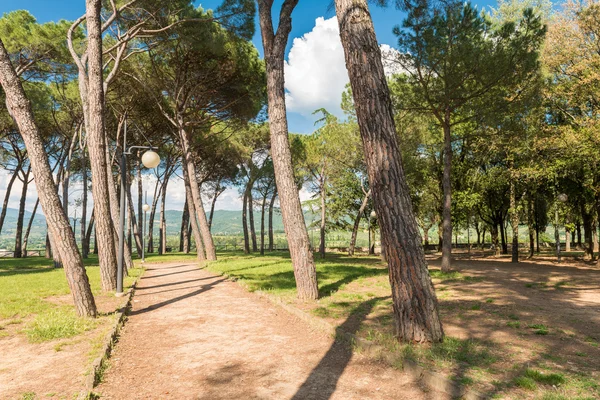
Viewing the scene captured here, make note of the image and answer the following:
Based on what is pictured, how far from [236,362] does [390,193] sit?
2.51m

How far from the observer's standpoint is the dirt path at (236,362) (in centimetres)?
314

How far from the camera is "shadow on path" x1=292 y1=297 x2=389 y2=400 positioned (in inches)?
121

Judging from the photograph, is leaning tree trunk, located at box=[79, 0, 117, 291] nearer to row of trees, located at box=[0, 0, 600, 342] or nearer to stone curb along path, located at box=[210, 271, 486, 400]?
row of trees, located at box=[0, 0, 600, 342]

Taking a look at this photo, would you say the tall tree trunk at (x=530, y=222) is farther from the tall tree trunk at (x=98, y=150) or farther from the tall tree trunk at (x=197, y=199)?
the tall tree trunk at (x=98, y=150)

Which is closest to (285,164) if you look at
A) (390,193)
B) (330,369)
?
(390,193)

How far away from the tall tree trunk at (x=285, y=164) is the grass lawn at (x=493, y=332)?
527 mm

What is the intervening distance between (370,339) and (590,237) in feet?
64.2

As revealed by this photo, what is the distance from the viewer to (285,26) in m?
7.03

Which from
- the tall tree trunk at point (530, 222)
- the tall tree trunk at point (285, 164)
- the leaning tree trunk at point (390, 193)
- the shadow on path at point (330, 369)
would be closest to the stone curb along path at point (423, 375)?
the shadow on path at point (330, 369)

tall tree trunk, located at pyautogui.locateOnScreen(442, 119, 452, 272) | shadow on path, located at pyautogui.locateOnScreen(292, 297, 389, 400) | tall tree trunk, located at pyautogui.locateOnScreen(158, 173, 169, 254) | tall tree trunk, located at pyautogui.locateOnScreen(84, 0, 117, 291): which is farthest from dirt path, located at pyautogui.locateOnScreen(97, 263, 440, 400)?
tall tree trunk, located at pyautogui.locateOnScreen(158, 173, 169, 254)

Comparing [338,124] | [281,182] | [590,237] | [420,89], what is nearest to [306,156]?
[338,124]

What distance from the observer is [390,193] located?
4176mm

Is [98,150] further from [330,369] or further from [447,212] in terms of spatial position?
[447,212]

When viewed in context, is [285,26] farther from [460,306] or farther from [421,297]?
[460,306]
